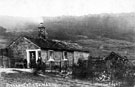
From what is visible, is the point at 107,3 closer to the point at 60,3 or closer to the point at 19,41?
the point at 60,3

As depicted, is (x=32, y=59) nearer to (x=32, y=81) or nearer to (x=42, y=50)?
(x=42, y=50)

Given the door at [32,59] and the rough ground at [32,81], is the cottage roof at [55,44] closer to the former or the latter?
the door at [32,59]

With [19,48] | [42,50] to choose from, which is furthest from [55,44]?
[19,48]

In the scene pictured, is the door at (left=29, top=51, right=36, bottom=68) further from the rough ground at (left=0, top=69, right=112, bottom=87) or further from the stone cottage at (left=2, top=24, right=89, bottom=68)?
the rough ground at (left=0, top=69, right=112, bottom=87)

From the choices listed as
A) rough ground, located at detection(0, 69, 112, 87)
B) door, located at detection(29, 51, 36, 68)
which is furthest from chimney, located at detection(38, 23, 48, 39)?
rough ground, located at detection(0, 69, 112, 87)

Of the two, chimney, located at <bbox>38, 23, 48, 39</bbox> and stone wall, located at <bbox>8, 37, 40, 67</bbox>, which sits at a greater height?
chimney, located at <bbox>38, 23, 48, 39</bbox>

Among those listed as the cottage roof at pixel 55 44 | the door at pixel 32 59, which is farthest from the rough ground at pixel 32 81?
the cottage roof at pixel 55 44

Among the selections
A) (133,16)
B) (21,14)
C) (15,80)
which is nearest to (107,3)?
(133,16)
